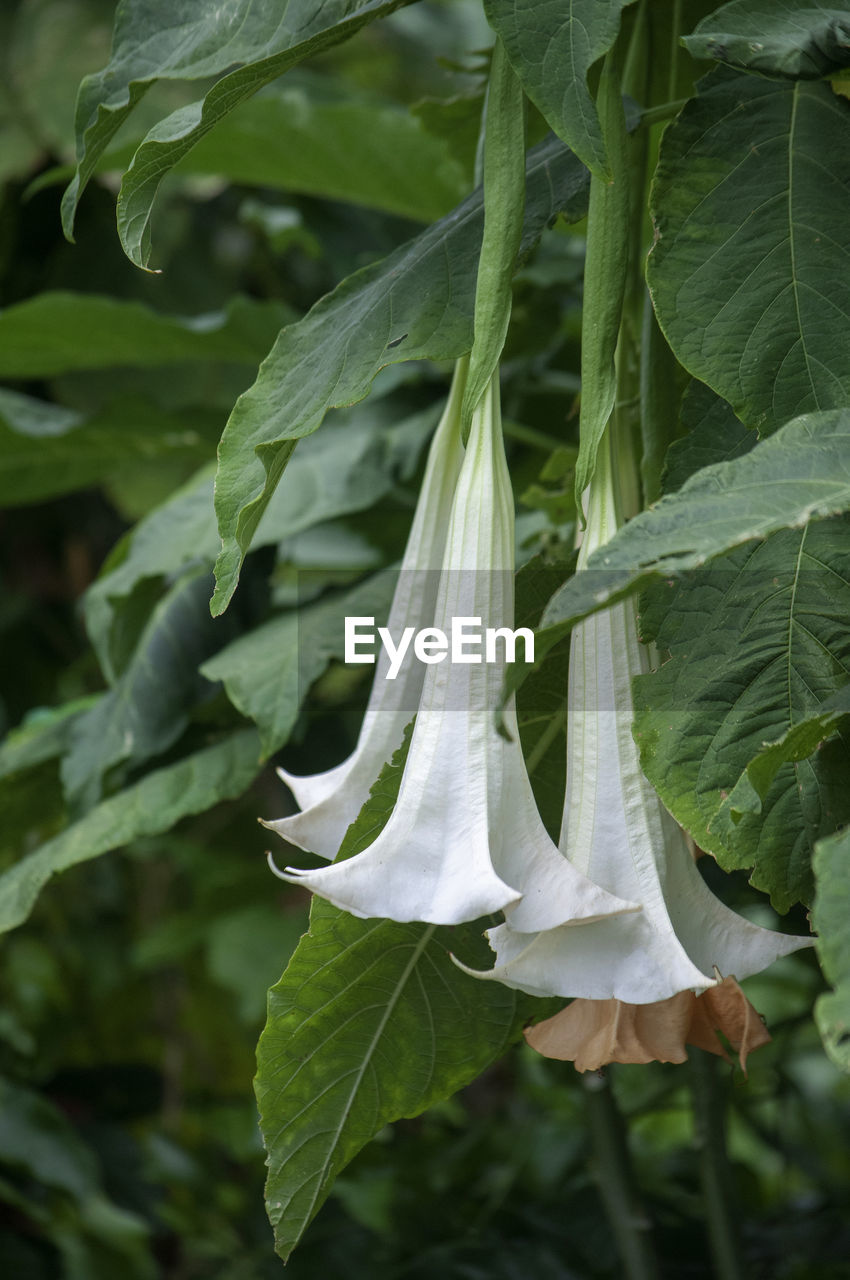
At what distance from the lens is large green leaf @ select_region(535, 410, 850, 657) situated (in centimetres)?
35

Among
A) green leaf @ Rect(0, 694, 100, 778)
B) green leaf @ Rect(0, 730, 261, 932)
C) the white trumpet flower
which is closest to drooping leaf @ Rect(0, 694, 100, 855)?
green leaf @ Rect(0, 694, 100, 778)

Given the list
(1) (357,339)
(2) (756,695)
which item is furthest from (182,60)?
(2) (756,695)

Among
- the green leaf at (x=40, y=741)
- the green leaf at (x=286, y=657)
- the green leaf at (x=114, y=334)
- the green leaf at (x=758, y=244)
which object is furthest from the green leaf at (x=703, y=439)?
the green leaf at (x=114, y=334)

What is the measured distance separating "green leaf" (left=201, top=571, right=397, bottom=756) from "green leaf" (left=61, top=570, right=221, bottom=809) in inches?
1.2

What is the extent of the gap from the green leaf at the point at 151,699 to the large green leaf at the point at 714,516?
503 mm

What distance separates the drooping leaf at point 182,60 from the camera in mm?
473

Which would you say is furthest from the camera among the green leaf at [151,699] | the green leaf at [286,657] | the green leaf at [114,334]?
the green leaf at [114,334]

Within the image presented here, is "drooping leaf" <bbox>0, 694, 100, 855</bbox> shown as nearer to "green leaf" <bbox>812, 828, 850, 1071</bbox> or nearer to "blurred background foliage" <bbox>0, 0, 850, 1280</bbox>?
"blurred background foliage" <bbox>0, 0, 850, 1280</bbox>

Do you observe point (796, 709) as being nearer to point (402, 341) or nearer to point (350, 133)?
point (402, 341)

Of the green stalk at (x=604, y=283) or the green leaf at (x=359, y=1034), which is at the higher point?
the green stalk at (x=604, y=283)

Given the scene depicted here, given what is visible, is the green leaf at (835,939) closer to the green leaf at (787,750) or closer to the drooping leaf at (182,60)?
the green leaf at (787,750)

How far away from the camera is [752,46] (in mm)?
446

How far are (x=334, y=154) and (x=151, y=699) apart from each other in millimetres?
557

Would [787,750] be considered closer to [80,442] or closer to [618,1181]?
[618,1181]
